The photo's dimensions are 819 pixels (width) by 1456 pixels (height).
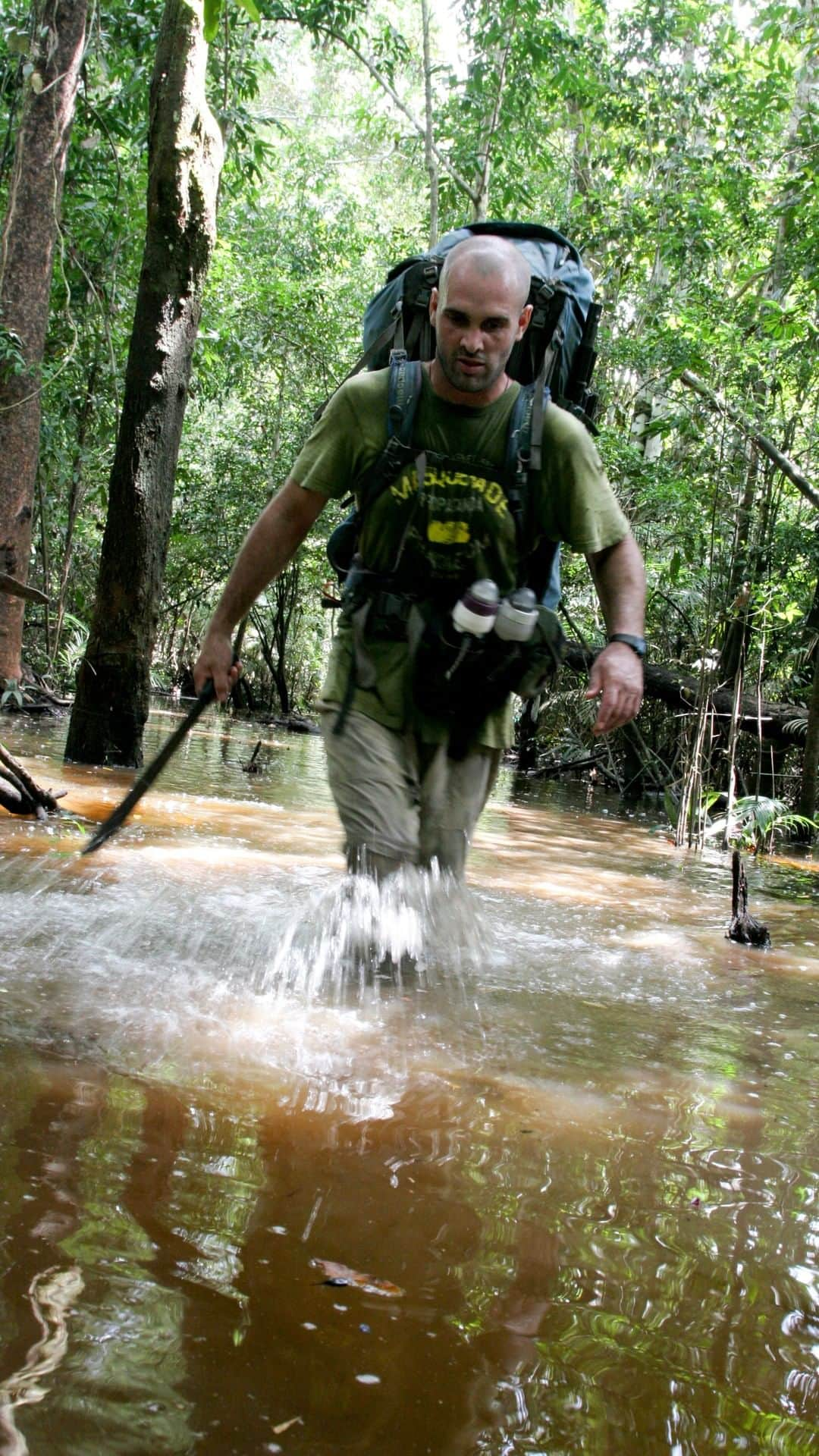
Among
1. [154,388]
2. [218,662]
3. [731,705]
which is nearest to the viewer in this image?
[218,662]

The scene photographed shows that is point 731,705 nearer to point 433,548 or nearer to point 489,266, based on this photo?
point 433,548

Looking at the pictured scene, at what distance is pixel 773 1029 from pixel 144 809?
12.3 feet

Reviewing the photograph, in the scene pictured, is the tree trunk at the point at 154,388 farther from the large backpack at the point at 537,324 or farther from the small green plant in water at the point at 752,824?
the small green plant in water at the point at 752,824

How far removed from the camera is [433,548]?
319cm

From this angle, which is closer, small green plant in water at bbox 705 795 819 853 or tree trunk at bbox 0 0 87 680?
small green plant in water at bbox 705 795 819 853

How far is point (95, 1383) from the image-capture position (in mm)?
1183

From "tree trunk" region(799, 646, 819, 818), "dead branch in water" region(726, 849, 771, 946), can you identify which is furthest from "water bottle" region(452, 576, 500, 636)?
"tree trunk" region(799, 646, 819, 818)

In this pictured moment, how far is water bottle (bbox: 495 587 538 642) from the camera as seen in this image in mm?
3064

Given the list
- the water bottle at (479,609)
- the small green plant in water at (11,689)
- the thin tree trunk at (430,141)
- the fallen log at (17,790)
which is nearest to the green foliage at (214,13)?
the water bottle at (479,609)

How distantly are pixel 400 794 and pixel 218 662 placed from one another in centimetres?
69

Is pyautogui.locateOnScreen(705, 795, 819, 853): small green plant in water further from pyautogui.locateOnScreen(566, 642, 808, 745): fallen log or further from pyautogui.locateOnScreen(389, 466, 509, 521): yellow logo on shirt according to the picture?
pyautogui.locateOnScreen(389, 466, 509, 521): yellow logo on shirt

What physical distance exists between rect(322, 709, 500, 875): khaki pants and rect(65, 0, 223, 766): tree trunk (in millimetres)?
4630

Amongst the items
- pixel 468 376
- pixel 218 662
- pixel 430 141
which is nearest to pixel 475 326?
pixel 468 376

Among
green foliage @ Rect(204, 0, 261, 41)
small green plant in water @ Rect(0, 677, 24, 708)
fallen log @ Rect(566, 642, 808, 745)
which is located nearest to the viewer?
green foliage @ Rect(204, 0, 261, 41)
